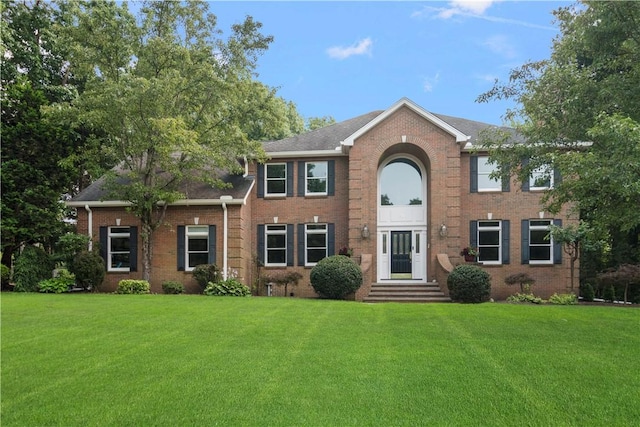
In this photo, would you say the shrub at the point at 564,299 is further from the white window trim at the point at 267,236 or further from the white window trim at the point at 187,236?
the white window trim at the point at 187,236

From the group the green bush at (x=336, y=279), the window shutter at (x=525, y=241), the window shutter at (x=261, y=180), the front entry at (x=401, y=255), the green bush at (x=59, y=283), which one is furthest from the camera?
the window shutter at (x=261, y=180)

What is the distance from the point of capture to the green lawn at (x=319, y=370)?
4.11 meters

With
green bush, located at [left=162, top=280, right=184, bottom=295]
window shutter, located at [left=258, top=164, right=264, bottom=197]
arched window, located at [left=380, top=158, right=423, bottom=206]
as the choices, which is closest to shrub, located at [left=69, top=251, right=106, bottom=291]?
green bush, located at [left=162, top=280, right=184, bottom=295]

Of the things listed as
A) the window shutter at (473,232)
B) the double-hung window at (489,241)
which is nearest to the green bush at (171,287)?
the window shutter at (473,232)

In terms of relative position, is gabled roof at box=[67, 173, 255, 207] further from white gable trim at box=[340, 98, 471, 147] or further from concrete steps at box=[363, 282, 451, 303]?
concrete steps at box=[363, 282, 451, 303]

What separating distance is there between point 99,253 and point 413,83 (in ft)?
44.0

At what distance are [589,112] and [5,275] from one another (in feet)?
60.9

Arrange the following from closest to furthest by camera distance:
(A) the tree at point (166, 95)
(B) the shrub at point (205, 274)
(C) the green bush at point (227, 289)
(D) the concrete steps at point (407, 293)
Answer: (A) the tree at point (166, 95) → (D) the concrete steps at point (407, 293) → (C) the green bush at point (227, 289) → (B) the shrub at point (205, 274)

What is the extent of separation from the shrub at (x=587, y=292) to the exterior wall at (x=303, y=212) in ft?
30.4

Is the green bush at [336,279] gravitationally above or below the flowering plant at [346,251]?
below

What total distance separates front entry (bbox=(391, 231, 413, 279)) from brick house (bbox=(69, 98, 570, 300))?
37mm

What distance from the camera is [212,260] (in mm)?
15930

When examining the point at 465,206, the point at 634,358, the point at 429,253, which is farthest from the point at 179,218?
the point at 634,358

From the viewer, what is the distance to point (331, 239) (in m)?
16.7
